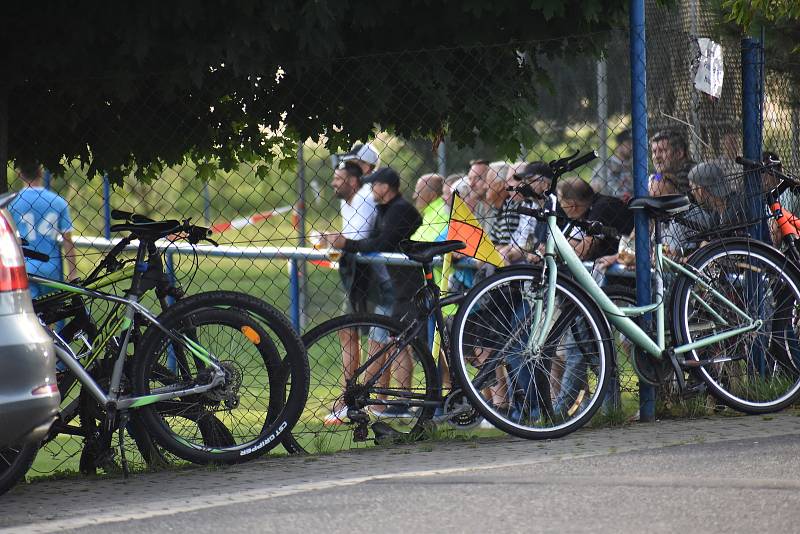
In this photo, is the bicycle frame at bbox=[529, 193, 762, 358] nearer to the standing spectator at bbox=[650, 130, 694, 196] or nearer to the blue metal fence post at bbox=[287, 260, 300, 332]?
the standing spectator at bbox=[650, 130, 694, 196]

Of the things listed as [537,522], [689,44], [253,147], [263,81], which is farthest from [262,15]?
[537,522]

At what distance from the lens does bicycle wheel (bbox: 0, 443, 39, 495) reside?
19.4ft

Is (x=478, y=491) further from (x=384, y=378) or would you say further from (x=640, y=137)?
(x=640, y=137)

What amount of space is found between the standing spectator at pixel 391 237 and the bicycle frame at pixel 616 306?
1.06 m

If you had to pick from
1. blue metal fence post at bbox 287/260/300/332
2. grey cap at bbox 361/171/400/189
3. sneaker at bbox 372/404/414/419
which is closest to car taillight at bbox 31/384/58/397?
sneaker at bbox 372/404/414/419

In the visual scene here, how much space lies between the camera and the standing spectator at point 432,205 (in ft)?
32.9

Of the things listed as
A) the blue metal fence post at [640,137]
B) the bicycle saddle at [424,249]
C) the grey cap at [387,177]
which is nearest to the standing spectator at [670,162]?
the blue metal fence post at [640,137]

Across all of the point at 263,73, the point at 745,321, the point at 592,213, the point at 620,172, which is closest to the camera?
the point at 263,73

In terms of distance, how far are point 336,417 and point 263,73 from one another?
1.82 m

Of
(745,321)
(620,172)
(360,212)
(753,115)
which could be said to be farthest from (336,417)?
(360,212)

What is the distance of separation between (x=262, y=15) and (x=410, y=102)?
1.09 meters

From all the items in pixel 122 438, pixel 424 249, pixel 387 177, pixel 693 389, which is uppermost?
pixel 387 177

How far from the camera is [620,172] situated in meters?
8.82

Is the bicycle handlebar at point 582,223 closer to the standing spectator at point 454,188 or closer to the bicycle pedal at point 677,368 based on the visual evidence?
the bicycle pedal at point 677,368
